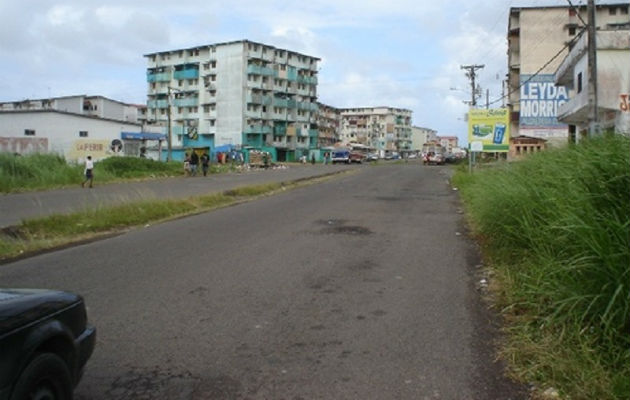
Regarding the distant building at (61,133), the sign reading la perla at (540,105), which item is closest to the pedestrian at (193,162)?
the distant building at (61,133)

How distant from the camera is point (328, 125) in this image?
143m

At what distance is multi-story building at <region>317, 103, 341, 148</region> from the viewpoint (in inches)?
5325

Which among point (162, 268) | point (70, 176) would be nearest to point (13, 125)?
point (70, 176)

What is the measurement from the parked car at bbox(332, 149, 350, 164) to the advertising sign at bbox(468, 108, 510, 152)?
5420cm

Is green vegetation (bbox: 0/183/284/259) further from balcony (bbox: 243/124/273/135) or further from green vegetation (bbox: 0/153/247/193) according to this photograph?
balcony (bbox: 243/124/273/135)

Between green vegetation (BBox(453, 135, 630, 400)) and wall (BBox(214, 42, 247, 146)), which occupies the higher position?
wall (BBox(214, 42, 247, 146))

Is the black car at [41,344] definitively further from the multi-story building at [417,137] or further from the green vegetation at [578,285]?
the multi-story building at [417,137]

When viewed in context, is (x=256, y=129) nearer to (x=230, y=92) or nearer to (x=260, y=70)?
(x=230, y=92)

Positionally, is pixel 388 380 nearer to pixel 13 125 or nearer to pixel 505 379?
pixel 505 379

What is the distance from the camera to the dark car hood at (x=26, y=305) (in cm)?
302

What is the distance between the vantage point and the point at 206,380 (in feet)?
14.6

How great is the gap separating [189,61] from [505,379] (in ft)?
358

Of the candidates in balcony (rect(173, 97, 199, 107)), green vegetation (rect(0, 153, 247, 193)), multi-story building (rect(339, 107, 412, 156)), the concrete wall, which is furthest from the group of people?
multi-story building (rect(339, 107, 412, 156))

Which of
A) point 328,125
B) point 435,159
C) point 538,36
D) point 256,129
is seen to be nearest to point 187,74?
point 256,129
